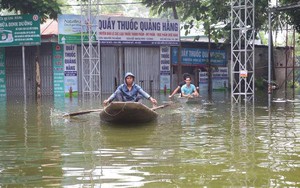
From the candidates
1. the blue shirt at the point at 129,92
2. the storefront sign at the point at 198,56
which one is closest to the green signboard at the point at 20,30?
the storefront sign at the point at 198,56

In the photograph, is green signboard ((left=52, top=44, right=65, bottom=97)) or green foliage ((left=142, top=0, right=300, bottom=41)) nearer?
green foliage ((left=142, top=0, right=300, bottom=41))

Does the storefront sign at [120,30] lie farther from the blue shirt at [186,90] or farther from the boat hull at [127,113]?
the boat hull at [127,113]

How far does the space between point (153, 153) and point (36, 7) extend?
17436 mm

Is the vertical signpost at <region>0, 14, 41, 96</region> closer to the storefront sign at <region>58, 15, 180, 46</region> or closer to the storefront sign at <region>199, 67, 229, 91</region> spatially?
the storefront sign at <region>58, 15, 180, 46</region>

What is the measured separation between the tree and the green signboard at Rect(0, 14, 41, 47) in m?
0.39

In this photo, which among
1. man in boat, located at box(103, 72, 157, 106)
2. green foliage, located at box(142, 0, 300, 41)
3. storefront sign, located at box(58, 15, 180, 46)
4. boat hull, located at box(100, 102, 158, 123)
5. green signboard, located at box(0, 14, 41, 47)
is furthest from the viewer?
storefront sign, located at box(58, 15, 180, 46)

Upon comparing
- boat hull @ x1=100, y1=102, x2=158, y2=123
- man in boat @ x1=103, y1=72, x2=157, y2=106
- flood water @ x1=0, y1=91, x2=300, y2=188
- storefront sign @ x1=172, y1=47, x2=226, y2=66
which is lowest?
flood water @ x1=0, y1=91, x2=300, y2=188

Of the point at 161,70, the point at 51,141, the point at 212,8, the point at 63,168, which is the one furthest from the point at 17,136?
the point at 161,70

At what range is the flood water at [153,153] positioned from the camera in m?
5.07

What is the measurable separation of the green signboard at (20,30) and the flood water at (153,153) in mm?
11644

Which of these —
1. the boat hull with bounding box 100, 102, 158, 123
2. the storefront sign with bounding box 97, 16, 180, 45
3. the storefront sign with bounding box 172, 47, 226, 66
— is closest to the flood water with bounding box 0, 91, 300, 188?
the boat hull with bounding box 100, 102, 158, 123

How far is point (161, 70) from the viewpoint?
2667 cm

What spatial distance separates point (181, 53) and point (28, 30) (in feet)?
32.6

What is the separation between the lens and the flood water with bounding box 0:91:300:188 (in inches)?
199
